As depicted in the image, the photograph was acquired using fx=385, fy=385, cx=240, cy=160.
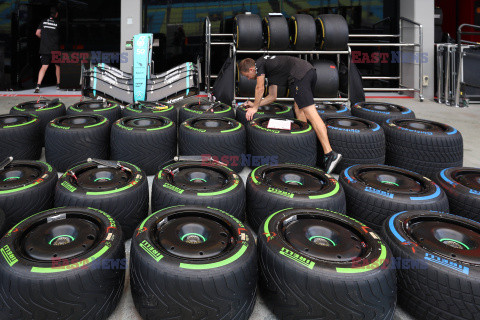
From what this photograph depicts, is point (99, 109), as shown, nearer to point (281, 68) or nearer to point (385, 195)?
point (281, 68)

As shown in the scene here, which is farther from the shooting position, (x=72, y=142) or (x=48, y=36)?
(x=48, y=36)

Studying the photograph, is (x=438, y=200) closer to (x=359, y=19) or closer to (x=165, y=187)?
(x=165, y=187)

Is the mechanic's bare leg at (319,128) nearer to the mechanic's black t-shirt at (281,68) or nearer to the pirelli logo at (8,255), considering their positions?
the mechanic's black t-shirt at (281,68)

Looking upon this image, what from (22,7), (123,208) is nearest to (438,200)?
(123,208)

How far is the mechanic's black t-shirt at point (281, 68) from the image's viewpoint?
12.2ft

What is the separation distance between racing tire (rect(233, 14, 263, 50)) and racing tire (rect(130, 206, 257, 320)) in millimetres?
4421

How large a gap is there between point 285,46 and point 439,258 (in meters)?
4.64

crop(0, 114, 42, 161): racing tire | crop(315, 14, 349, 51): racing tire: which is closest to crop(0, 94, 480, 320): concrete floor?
crop(0, 114, 42, 161): racing tire

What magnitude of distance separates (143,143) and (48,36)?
5.57 meters

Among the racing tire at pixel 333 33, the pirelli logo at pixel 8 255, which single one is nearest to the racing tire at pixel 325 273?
the pirelli logo at pixel 8 255

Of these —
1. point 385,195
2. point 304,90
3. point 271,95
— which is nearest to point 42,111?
point 271,95

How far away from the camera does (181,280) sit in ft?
4.75

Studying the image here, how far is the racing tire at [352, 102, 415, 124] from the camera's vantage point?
12.6 feet

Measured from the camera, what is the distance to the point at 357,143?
3.24m
